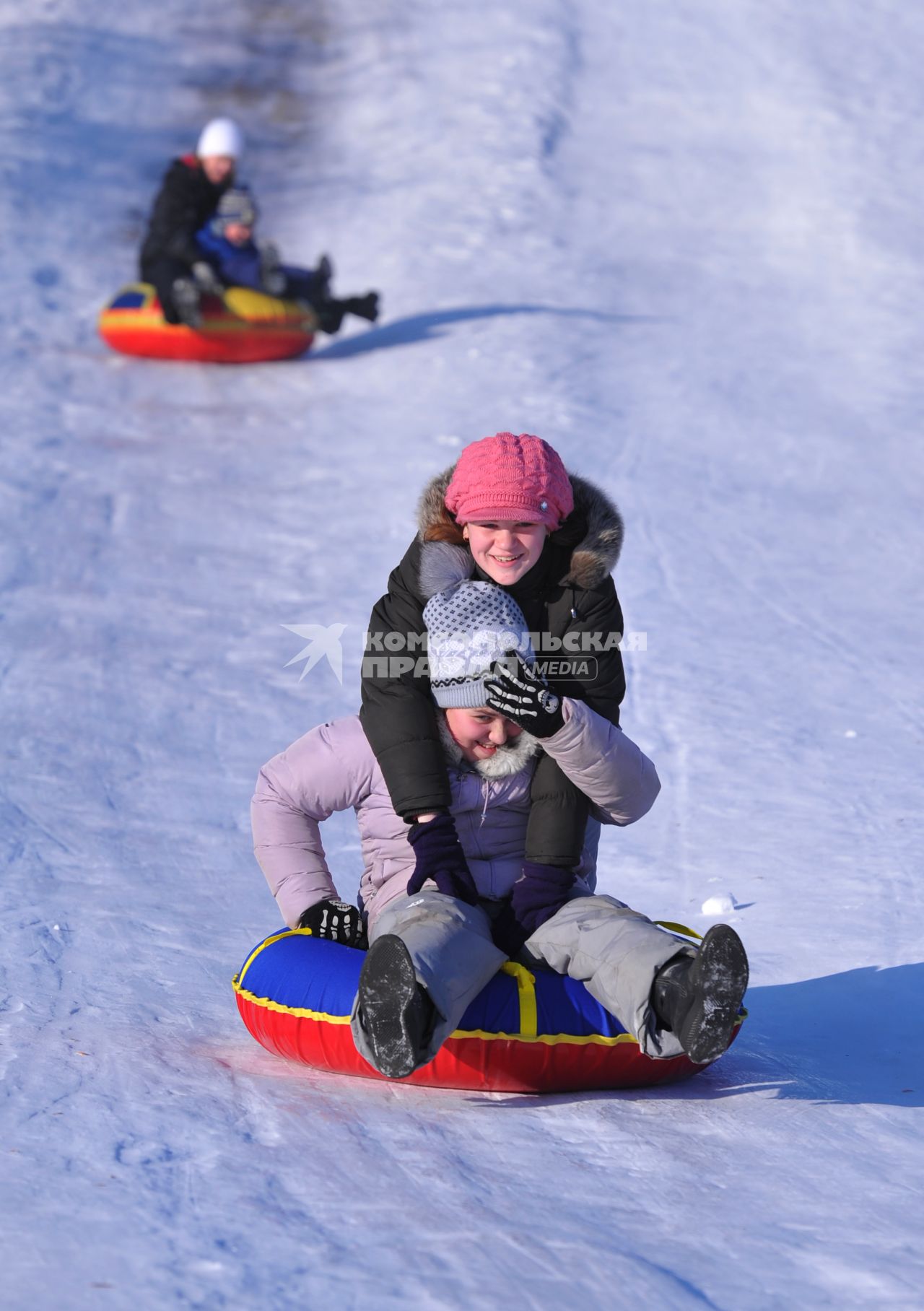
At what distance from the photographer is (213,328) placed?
303 inches

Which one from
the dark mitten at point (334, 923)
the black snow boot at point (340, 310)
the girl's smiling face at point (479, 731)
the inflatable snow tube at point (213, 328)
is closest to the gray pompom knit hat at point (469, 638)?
A: the girl's smiling face at point (479, 731)

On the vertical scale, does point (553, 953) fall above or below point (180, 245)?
below

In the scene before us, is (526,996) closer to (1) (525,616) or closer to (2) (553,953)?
(2) (553,953)

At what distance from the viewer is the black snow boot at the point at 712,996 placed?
7.09 feet

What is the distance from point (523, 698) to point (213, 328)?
571 cm

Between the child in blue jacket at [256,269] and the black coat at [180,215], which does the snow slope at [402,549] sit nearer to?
the child in blue jacket at [256,269]

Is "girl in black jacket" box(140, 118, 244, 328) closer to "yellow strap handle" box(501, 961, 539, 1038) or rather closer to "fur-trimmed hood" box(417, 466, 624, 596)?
"fur-trimmed hood" box(417, 466, 624, 596)

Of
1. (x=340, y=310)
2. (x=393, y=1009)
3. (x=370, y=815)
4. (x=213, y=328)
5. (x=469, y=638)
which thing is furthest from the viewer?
(x=340, y=310)

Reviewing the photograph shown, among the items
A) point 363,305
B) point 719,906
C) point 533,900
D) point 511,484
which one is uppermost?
point 511,484

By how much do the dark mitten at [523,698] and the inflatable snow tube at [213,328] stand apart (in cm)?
565

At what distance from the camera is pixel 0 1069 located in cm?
231

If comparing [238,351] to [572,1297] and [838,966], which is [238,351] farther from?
[572,1297]

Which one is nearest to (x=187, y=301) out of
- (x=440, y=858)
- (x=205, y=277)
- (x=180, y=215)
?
(x=205, y=277)

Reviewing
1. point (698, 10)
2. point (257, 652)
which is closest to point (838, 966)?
point (257, 652)
